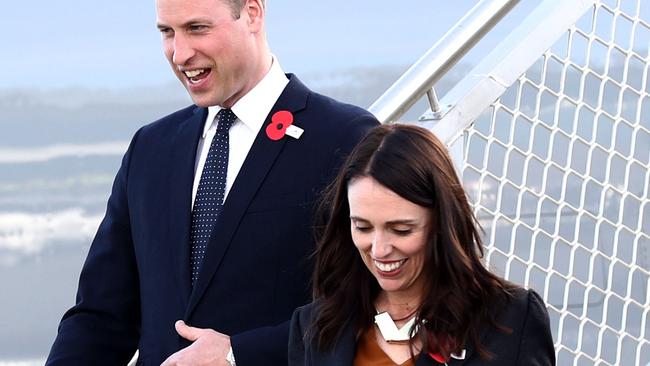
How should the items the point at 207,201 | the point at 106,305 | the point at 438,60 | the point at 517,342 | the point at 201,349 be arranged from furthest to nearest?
the point at 438,60 → the point at 106,305 → the point at 207,201 → the point at 201,349 → the point at 517,342

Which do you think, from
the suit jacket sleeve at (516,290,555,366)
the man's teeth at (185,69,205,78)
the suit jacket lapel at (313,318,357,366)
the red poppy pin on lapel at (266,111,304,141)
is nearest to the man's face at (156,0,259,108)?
the man's teeth at (185,69,205,78)

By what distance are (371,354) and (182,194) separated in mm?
680

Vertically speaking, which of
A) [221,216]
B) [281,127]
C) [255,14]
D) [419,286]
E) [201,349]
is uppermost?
[255,14]

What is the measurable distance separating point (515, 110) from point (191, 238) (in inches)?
46.9

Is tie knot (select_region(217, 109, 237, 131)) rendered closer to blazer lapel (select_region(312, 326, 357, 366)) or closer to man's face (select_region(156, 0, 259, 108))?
man's face (select_region(156, 0, 259, 108))

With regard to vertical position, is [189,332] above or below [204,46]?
below

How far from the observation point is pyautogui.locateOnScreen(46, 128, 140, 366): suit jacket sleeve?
3.31 metres

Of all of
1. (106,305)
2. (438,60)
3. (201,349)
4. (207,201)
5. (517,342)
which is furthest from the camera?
(438,60)

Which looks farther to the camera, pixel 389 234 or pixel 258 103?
pixel 258 103

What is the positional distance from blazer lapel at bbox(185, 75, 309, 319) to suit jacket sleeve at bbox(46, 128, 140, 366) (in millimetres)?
271

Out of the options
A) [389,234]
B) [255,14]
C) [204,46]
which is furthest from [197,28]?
[389,234]

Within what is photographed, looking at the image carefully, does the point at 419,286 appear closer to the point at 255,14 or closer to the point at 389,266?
the point at 389,266

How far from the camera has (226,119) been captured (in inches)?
128

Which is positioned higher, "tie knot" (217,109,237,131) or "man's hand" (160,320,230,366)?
"tie knot" (217,109,237,131)
